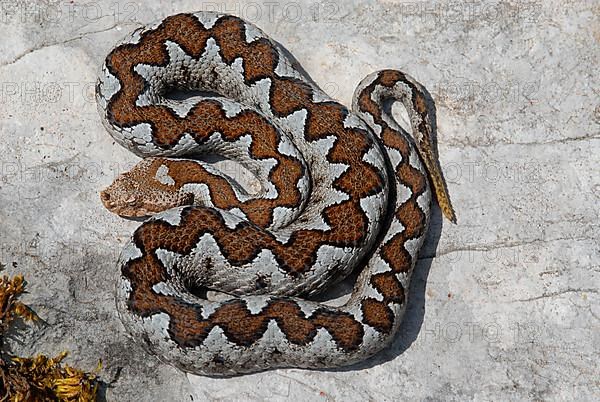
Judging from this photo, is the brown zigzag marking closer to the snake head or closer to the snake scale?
the snake scale

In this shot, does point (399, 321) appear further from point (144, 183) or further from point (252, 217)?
point (144, 183)

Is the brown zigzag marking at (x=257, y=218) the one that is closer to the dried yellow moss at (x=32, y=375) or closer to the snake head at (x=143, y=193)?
the snake head at (x=143, y=193)

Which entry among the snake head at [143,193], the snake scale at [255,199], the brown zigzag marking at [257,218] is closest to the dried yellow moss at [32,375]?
the snake scale at [255,199]

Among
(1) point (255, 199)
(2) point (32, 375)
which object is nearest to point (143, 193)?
(1) point (255, 199)

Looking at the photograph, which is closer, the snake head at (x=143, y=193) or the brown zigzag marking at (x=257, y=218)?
the brown zigzag marking at (x=257, y=218)

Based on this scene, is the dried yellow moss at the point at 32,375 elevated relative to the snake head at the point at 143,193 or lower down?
lower down

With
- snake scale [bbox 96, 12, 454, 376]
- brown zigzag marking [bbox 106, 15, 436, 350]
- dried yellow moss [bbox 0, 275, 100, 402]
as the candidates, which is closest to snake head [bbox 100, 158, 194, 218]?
snake scale [bbox 96, 12, 454, 376]
